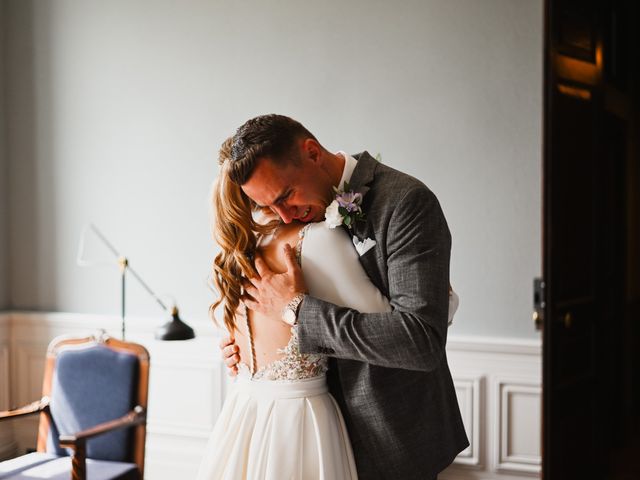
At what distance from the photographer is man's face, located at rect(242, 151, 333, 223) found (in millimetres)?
1615

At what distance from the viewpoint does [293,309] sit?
1.57 m

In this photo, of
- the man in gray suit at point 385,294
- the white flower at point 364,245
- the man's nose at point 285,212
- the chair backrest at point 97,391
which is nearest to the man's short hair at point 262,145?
the man in gray suit at point 385,294

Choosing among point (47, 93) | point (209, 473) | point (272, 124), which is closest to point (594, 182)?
point (272, 124)

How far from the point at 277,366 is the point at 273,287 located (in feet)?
0.72

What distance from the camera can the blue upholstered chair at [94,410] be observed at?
2.87 metres

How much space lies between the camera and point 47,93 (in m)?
4.05

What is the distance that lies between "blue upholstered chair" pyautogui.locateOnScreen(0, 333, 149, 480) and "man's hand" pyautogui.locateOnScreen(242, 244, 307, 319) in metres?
1.40

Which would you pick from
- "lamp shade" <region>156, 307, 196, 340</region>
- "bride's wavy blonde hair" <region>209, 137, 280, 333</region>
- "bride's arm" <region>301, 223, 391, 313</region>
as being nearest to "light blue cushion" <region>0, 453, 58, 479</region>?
"lamp shade" <region>156, 307, 196, 340</region>

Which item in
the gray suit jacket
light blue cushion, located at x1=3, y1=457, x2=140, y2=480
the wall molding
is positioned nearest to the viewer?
the gray suit jacket

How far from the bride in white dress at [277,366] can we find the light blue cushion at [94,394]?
131 cm

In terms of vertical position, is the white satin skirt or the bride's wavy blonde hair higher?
the bride's wavy blonde hair

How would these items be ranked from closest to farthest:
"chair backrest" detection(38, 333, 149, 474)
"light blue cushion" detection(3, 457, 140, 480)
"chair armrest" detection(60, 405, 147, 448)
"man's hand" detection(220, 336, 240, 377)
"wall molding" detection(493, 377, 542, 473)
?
"man's hand" detection(220, 336, 240, 377) < "chair armrest" detection(60, 405, 147, 448) < "light blue cushion" detection(3, 457, 140, 480) < "chair backrest" detection(38, 333, 149, 474) < "wall molding" detection(493, 377, 542, 473)

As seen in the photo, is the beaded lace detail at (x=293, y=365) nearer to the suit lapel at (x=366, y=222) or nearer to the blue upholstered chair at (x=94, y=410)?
the suit lapel at (x=366, y=222)

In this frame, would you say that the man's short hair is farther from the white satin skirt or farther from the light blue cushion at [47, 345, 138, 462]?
the light blue cushion at [47, 345, 138, 462]
